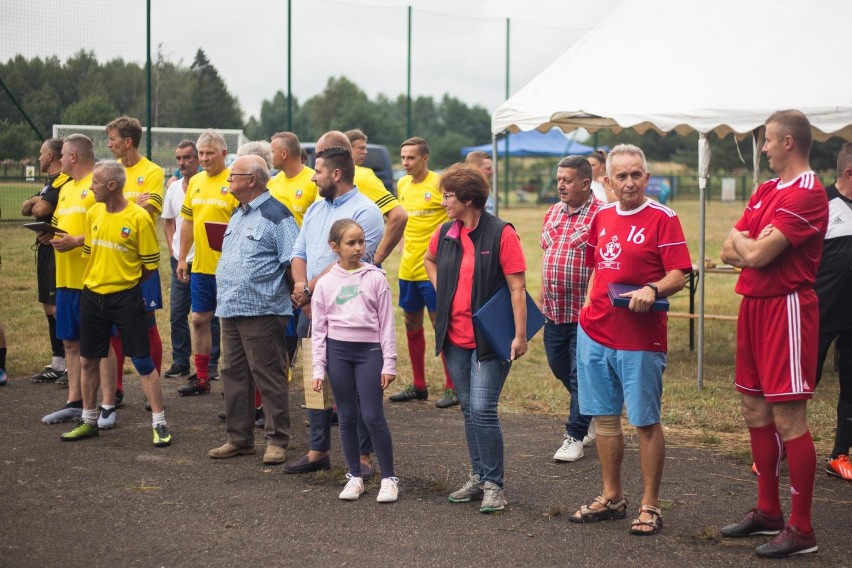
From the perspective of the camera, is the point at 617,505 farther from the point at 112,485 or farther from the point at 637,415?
the point at 112,485

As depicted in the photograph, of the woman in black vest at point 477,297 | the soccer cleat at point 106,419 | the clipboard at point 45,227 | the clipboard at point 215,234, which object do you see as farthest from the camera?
the clipboard at point 215,234

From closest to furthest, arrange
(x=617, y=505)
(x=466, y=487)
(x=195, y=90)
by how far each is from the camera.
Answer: (x=617, y=505), (x=466, y=487), (x=195, y=90)


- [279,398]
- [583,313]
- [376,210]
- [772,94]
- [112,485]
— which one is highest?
[772,94]

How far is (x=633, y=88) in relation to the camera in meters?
8.53

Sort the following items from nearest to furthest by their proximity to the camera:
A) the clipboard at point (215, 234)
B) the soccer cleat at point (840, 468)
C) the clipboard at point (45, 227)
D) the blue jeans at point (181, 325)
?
the soccer cleat at point (840, 468)
the clipboard at point (45, 227)
the clipboard at point (215, 234)
the blue jeans at point (181, 325)

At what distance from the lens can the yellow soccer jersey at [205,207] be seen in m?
7.91

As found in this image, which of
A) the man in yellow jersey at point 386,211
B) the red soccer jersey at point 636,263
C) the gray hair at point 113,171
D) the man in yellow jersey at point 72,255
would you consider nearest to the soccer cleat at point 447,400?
→ the man in yellow jersey at point 386,211

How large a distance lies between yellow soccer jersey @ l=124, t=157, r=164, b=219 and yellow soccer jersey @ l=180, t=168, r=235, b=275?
30 centimetres

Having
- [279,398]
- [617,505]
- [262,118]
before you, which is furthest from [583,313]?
[262,118]

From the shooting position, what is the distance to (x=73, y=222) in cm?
745

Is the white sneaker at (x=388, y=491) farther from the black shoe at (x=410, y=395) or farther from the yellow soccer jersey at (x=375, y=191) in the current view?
the black shoe at (x=410, y=395)

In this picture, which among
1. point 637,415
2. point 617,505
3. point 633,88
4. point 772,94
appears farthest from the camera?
point 633,88

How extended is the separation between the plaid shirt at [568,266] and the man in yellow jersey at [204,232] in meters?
2.80

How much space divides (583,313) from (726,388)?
4.01 m
